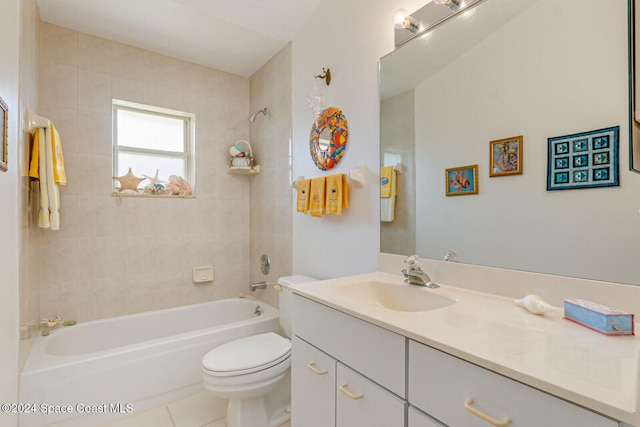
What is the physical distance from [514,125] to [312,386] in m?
1.23

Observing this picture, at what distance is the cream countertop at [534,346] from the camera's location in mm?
480

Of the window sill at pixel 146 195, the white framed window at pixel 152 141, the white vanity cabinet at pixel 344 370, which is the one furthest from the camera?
the white framed window at pixel 152 141

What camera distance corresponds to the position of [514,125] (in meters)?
1.03

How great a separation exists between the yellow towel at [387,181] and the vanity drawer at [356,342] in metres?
0.70

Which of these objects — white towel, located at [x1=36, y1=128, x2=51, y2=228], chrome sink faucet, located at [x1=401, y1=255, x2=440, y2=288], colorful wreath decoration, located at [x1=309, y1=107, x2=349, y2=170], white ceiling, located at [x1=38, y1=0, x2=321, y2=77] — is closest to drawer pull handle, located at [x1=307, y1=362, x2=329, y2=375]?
chrome sink faucet, located at [x1=401, y1=255, x2=440, y2=288]

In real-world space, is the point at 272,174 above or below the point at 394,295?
above

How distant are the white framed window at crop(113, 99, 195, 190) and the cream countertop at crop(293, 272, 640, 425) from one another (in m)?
2.31

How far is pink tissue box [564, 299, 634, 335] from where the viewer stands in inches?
27.4

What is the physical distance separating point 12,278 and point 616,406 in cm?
197

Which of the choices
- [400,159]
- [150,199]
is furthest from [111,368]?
[400,159]

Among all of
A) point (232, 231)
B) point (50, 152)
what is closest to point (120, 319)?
point (232, 231)

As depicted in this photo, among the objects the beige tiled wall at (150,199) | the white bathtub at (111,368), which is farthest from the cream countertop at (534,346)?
the beige tiled wall at (150,199)

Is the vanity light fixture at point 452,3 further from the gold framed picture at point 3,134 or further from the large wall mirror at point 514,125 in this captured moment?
the gold framed picture at point 3,134

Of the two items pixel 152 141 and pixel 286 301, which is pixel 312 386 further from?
pixel 152 141
